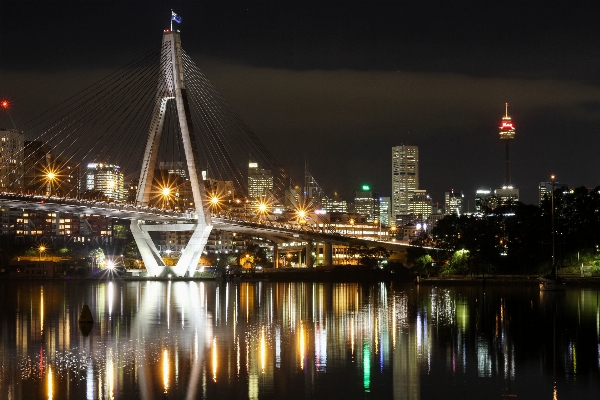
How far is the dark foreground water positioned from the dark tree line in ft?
88.0

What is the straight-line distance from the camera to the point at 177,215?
2630 inches

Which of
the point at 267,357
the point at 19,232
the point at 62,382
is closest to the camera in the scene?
the point at 62,382

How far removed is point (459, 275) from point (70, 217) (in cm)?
9434

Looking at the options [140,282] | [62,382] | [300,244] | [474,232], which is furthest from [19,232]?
[62,382]

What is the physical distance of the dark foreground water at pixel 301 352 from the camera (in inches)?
690

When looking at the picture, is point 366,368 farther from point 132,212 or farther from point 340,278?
point 340,278

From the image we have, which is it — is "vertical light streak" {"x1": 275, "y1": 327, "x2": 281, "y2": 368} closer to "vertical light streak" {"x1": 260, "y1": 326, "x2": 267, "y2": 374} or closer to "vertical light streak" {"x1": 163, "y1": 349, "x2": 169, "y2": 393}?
"vertical light streak" {"x1": 260, "y1": 326, "x2": 267, "y2": 374}

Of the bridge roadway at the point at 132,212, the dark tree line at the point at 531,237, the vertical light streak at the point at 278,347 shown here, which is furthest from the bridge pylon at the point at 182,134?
the vertical light streak at the point at 278,347

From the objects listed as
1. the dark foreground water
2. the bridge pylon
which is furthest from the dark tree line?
the dark foreground water

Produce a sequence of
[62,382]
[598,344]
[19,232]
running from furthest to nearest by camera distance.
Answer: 1. [19,232]
2. [598,344]
3. [62,382]

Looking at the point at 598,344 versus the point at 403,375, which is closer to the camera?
the point at 403,375

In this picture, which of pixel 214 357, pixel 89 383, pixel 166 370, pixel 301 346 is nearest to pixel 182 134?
pixel 301 346

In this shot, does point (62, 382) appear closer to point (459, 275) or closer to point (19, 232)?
point (459, 275)

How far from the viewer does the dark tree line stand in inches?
2520
